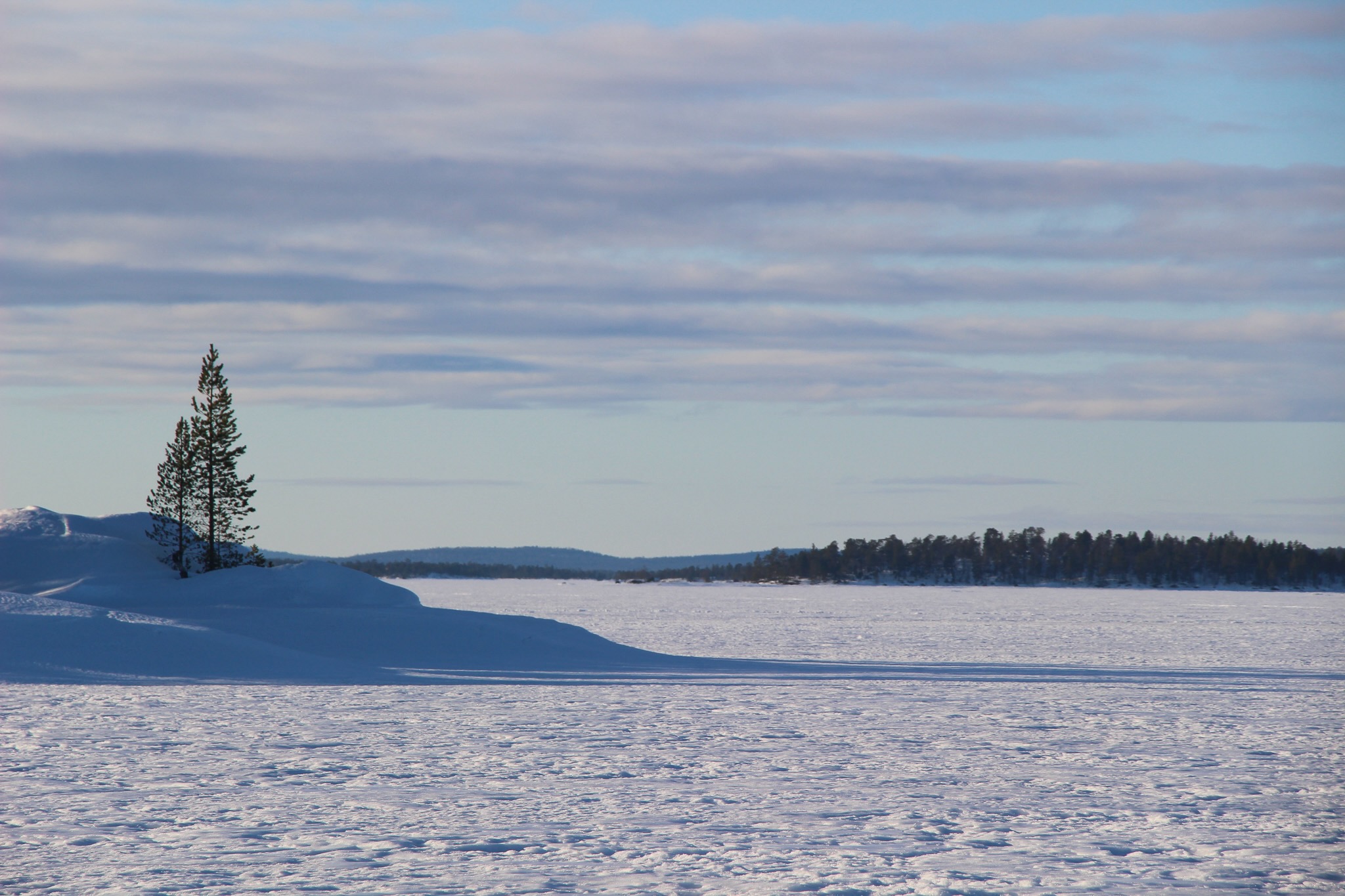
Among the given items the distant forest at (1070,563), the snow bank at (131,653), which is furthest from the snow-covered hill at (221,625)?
the distant forest at (1070,563)

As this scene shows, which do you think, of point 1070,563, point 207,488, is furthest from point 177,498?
point 1070,563

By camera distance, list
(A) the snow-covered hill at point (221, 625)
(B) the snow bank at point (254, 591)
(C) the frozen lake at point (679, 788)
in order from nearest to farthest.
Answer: (C) the frozen lake at point (679, 788)
(A) the snow-covered hill at point (221, 625)
(B) the snow bank at point (254, 591)

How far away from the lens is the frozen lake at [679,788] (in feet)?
32.0

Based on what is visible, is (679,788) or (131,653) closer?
(679,788)

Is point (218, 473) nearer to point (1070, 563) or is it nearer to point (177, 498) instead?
point (177, 498)

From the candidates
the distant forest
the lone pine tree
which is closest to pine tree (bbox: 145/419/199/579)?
the lone pine tree

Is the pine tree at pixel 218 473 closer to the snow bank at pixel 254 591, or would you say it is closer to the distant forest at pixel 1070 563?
the snow bank at pixel 254 591

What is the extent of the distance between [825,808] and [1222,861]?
3744 millimetres

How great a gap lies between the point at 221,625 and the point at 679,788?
78.2 ft

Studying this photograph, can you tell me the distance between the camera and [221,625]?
33.9m

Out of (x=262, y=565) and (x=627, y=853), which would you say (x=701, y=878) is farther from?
(x=262, y=565)

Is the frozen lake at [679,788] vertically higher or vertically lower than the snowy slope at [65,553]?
lower

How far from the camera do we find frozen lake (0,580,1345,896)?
9.77 m

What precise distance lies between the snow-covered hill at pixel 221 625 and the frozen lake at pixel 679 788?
3693 mm
